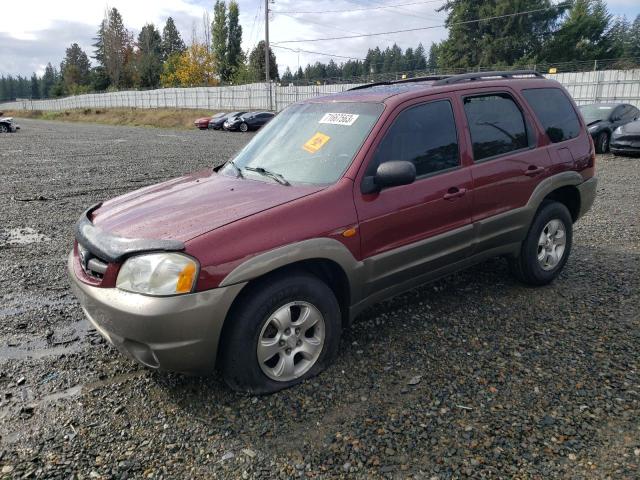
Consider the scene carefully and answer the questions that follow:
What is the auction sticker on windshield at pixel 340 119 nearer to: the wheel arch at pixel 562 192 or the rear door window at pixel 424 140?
the rear door window at pixel 424 140

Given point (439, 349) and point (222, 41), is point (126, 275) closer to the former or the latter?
point (439, 349)

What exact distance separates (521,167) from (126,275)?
3257 mm

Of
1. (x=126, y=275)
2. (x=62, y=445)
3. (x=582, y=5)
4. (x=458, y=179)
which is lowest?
(x=62, y=445)

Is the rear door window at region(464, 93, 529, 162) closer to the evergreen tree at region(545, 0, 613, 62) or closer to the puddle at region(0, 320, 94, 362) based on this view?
the puddle at region(0, 320, 94, 362)

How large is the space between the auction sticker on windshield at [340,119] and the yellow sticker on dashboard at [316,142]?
144 mm

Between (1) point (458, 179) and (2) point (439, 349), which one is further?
(1) point (458, 179)

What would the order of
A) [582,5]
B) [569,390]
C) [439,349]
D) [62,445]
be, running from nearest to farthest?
[62,445], [569,390], [439,349], [582,5]

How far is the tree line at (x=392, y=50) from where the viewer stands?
5453cm

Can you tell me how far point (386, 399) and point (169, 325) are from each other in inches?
53.2

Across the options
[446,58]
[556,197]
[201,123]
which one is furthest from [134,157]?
[446,58]

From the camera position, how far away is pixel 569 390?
3.07 m

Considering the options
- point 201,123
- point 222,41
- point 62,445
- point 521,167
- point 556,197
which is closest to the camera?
point 62,445

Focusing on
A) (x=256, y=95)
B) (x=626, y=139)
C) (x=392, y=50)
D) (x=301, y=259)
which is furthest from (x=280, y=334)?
(x=392, y=50)

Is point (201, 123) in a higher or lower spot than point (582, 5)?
lower
